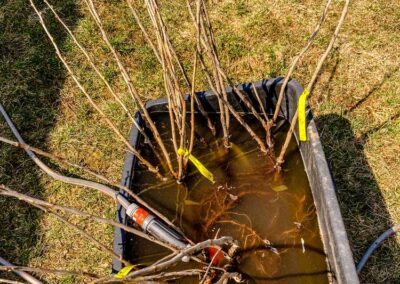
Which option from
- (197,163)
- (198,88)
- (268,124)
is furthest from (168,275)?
(198,88)

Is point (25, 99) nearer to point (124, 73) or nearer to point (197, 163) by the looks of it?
point (124, 73)

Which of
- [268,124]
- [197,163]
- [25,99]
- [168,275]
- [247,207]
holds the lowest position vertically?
[168,275]

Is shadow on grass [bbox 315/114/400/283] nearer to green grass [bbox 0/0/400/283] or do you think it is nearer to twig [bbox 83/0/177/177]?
green grass [bbox 0/0/400/283]

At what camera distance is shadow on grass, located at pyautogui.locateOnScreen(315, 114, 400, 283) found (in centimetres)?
205

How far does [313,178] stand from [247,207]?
32 cm

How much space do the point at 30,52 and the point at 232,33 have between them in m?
1.41

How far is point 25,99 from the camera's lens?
2.94 metres

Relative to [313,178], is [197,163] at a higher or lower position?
higher

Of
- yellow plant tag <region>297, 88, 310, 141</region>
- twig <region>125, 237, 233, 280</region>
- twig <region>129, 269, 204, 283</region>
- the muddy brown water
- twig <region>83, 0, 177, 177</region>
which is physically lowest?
twig <region>129, 269, 204, 283</region>

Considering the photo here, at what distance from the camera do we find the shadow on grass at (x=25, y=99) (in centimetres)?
244

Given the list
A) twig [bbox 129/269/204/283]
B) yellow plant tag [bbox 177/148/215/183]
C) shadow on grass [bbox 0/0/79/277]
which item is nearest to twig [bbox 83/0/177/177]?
yellow plant tag [bbox 177/148/215/183]

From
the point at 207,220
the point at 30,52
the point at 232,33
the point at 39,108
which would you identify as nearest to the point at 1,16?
the point at 30,52

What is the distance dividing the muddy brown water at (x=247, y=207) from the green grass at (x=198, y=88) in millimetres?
414

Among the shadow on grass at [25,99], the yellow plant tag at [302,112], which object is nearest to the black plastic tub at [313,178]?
the yellow plant tag at [302,112]
